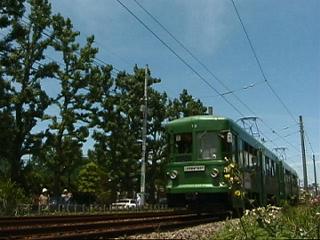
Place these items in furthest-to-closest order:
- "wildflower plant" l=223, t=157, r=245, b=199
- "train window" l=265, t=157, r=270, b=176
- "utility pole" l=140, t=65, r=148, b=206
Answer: "utility pole" l=140, t=65, r=148, b=206 → "train window" l=265, t=157, r=270, b=176 → "wildflower plant" l=223, t=157, r=245, b=199

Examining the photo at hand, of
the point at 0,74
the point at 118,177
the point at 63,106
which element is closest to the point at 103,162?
the point at 118,177

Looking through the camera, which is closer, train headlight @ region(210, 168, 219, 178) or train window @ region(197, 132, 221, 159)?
train headlight @ region(210, 168, 219, 178)

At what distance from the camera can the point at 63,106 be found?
3459 centimetres

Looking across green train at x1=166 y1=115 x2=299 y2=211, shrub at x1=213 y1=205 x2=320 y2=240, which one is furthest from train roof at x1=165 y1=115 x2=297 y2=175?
shrub at x1=213 y1=205 x2=320 y2=240

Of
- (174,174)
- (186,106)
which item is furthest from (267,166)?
(186,106)

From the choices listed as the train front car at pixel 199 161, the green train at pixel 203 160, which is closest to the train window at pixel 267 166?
the green train at pixel 203 160

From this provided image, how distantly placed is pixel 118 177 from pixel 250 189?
79.6 ft

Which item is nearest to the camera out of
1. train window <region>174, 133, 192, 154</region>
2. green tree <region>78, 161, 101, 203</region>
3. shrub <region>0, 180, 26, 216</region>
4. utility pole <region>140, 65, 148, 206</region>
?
train window <region>174, 133, 192, 154</region>

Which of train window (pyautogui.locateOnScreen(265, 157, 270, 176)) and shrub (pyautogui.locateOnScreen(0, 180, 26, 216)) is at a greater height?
train window (pyautogui.locateOnScreen(265, 157, 270, 176))

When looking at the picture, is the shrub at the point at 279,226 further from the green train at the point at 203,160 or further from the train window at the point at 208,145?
the train window at the point at 208,145

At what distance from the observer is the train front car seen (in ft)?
53.6

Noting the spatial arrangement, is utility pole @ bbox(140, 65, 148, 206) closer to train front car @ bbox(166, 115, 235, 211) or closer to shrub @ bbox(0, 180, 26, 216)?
shrub @ bbox(0, 180, 26, 216)

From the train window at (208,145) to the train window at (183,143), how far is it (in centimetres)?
32

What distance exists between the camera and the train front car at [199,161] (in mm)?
16344
